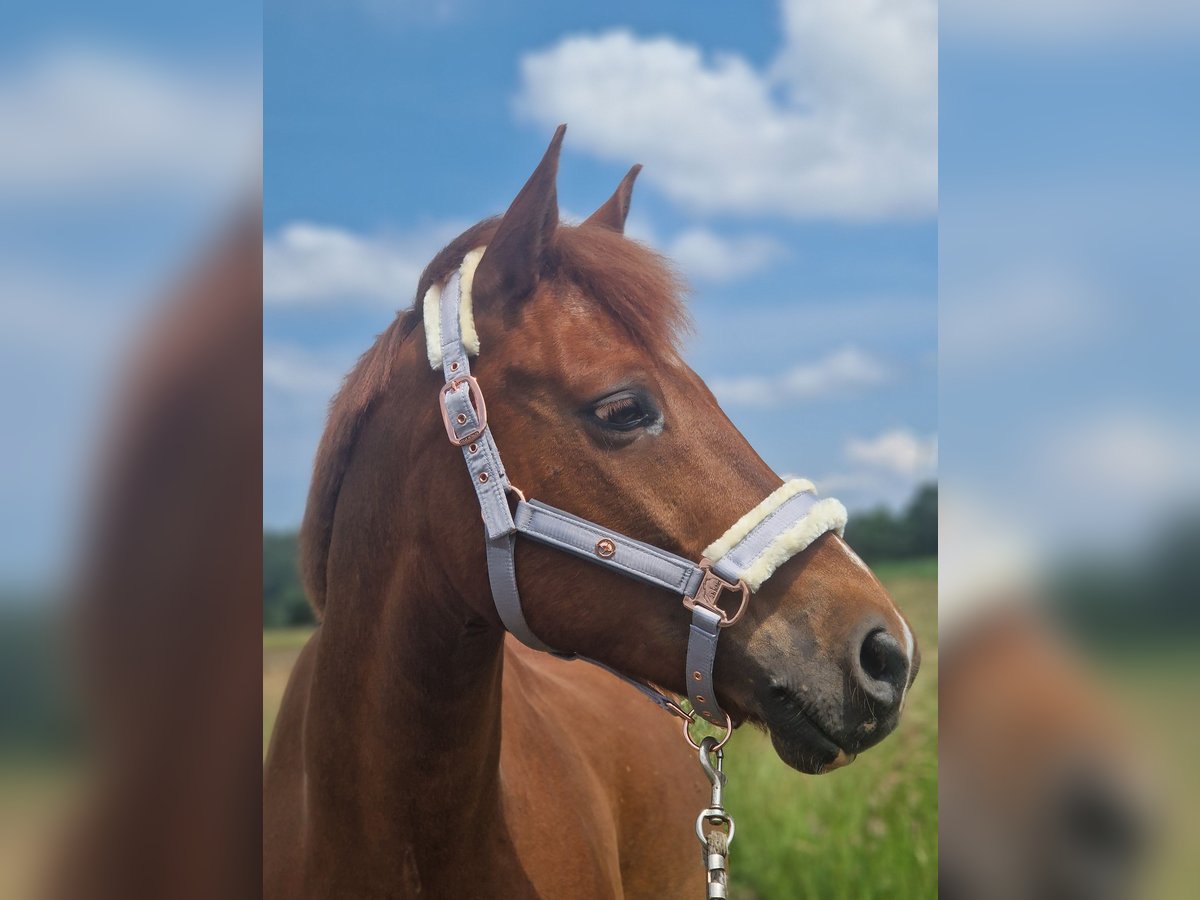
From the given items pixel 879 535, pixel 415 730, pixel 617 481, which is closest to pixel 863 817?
pixel 879 535

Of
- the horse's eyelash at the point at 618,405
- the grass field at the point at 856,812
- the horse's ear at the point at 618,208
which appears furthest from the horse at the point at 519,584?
the grass field at the point at 856,812

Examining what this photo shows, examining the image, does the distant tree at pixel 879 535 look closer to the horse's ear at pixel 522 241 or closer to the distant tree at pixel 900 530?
the distant tree at pixel 900 530

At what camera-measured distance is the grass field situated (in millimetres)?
3246

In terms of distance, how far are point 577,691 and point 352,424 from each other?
1.24 metres

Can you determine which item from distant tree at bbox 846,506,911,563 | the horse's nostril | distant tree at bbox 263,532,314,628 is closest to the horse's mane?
the horse's nostril

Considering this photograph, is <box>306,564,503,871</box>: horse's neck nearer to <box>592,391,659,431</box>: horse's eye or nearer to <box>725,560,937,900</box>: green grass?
<box>592,391,659,431</box>: horse's eye

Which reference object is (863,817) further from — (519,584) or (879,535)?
(519,584)

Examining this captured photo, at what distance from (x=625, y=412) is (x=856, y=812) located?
258 centimetres
